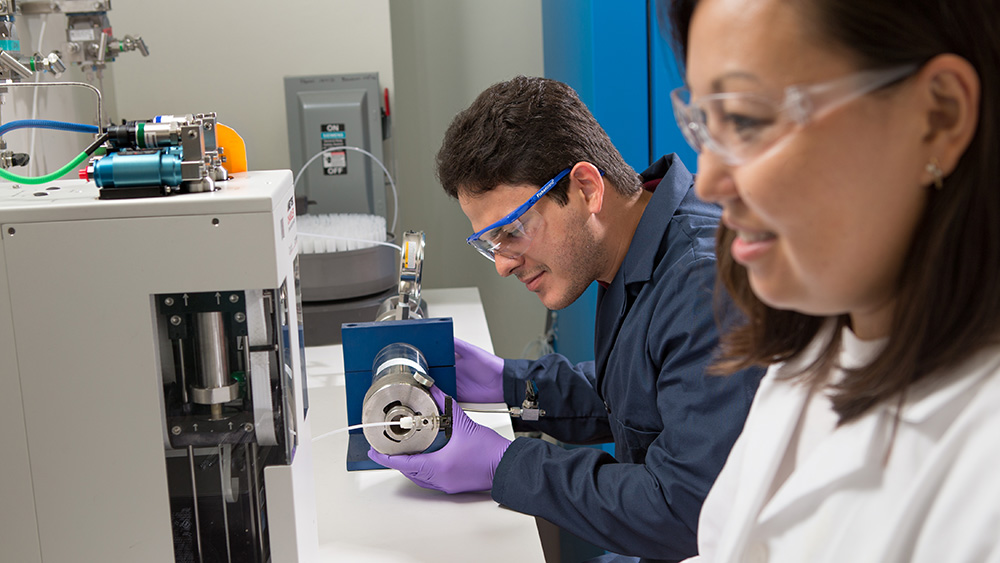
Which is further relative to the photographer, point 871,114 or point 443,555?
point 443,555

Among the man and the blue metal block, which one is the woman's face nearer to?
the man

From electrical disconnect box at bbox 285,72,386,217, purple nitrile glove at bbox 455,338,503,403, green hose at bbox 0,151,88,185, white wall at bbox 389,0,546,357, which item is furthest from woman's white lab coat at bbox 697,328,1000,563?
white wall at bbox 389,0,546,357

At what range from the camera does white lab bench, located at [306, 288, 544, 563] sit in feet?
4.09

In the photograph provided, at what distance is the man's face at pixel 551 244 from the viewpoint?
4.84 ft

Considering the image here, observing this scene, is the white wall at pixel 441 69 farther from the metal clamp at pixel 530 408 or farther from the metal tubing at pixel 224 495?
the metal tubing at pixel 224 495

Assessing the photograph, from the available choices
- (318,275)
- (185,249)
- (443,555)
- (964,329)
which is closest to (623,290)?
(443,555)

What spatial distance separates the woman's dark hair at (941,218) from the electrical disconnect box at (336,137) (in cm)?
207

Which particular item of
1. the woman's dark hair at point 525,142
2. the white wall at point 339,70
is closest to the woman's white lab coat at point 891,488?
the woman's dark hair at point 525,142

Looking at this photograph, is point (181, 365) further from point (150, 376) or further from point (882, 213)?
point (882, 213)

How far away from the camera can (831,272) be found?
1.96 ft

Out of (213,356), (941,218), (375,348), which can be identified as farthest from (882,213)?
(375,348)

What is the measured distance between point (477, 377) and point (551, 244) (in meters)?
0.42

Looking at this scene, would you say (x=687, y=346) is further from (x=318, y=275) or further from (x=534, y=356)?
(x=534, y=356)

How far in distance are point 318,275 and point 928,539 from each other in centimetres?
190
